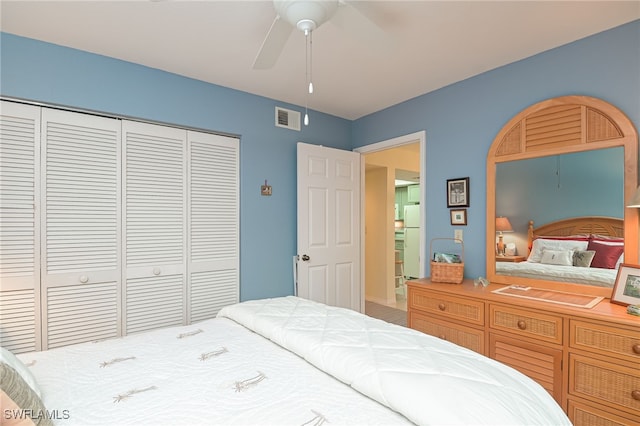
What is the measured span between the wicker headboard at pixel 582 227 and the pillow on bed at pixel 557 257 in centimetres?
11

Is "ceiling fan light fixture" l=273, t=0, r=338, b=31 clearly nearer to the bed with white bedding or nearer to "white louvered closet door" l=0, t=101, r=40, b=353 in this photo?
the bed with white bedding

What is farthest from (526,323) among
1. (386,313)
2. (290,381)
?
(386,313)

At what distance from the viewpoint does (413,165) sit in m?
5.51

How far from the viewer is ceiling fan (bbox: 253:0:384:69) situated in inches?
57.1

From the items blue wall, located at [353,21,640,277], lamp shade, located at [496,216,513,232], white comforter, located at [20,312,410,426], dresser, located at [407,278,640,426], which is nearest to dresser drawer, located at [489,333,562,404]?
dresser, located at [407,278,640,426]

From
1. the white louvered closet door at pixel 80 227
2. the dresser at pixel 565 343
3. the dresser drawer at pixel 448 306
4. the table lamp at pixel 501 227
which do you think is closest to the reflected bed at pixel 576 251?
the table lamp at pixel 501 227

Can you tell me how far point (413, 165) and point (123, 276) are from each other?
4524mm

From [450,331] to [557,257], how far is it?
89cm

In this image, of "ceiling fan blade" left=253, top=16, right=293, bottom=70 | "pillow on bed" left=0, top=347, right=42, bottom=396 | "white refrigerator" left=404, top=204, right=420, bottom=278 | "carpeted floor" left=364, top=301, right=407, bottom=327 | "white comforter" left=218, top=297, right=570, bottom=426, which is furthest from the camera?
"white refrigerator" left=404, top=204, right=420, bottom=278

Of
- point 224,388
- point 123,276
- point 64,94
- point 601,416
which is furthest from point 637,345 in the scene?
point 64,94

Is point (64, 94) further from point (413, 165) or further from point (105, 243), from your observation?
point (413, 165)

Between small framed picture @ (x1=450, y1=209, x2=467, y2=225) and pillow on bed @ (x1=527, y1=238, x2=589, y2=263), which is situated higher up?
small framed picture @ (x1=450, y1=209, x2=467, y2=225)

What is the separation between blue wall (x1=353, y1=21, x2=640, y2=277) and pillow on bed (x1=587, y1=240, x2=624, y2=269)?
696 millimetres

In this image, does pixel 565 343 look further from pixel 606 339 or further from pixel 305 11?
pixel 305 11
